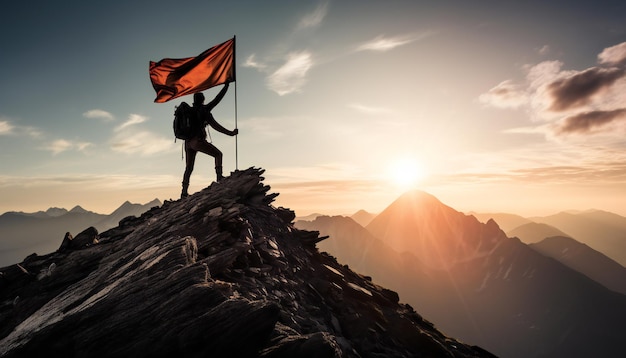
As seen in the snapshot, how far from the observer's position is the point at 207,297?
29.5 feet

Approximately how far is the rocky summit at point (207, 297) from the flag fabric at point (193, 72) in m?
7.35

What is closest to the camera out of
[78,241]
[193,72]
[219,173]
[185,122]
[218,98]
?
[185,122]

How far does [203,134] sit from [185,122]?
51.9 inches

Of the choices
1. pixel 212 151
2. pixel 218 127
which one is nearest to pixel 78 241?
pixel 212 151

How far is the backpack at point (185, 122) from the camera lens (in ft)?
65.4

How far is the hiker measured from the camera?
20.3 metres

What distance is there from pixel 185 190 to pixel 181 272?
13.4 m

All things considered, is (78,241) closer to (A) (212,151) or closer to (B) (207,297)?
(A) (212,151)

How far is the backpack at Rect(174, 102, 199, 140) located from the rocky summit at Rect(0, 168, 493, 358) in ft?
13.1

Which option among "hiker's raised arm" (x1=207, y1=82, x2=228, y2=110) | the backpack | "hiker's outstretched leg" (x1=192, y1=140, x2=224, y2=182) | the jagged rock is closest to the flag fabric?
"hiker's raised arm" (x1=207, y1=82, x2=228, y2=110)

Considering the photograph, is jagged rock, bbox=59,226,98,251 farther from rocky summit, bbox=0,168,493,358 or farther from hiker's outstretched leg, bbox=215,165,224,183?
hiker's outstretched leg, bbox=215,165,224,183

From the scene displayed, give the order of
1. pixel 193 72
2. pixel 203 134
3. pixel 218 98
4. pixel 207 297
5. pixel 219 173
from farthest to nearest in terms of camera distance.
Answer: pixel 193 72 < pixel 219 173 < pixel 218 98 < pixel 203 134 < pixel 207 297

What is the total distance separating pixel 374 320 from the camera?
1441cm

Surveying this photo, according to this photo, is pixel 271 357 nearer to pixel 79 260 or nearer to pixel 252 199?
pixel 252 199
